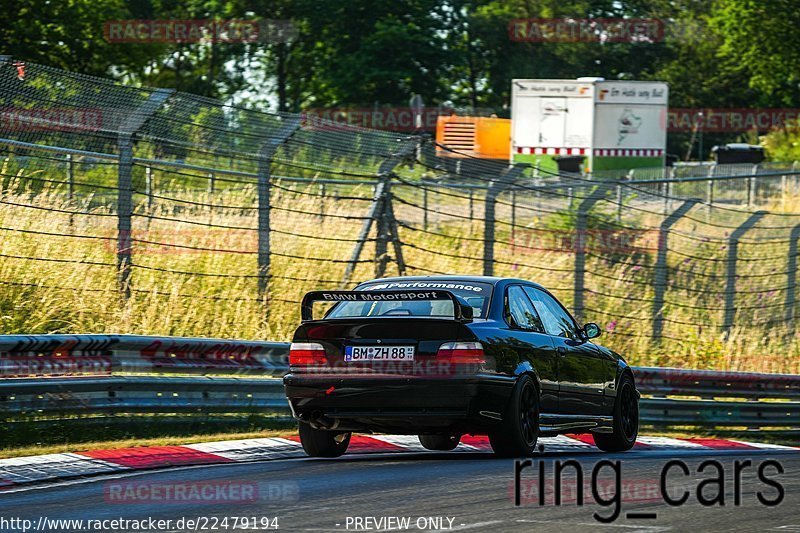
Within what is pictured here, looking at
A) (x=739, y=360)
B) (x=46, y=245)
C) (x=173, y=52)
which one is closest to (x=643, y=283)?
(x=739, y=360)

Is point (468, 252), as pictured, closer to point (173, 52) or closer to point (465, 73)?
point (173, 52)

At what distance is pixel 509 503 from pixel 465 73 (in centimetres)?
6410

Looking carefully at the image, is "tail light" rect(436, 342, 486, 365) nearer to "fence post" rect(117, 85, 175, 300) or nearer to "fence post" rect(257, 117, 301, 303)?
"fence post" rect(117, 85, 175, 300)

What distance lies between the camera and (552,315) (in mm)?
11875

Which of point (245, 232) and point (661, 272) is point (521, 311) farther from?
point (661, 272)

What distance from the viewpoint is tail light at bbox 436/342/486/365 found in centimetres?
1004

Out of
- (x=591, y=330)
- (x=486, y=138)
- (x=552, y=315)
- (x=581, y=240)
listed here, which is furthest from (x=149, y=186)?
(x=486, y=138)

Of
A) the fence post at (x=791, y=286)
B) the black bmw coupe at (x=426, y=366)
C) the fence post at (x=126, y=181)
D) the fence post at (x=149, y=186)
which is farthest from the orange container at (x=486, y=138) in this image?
the black bmw coupe at (x=426, y=366)

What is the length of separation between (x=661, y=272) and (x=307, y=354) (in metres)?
9.11

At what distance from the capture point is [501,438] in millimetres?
10430

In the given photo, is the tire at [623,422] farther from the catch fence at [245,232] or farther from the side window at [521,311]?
the catch fence at [245,232]

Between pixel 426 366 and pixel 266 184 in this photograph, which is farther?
pixel 266 184

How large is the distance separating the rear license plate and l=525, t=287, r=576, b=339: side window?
5.87ft

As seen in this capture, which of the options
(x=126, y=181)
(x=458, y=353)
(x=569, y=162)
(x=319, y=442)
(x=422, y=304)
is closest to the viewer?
(x=458, y=353)
